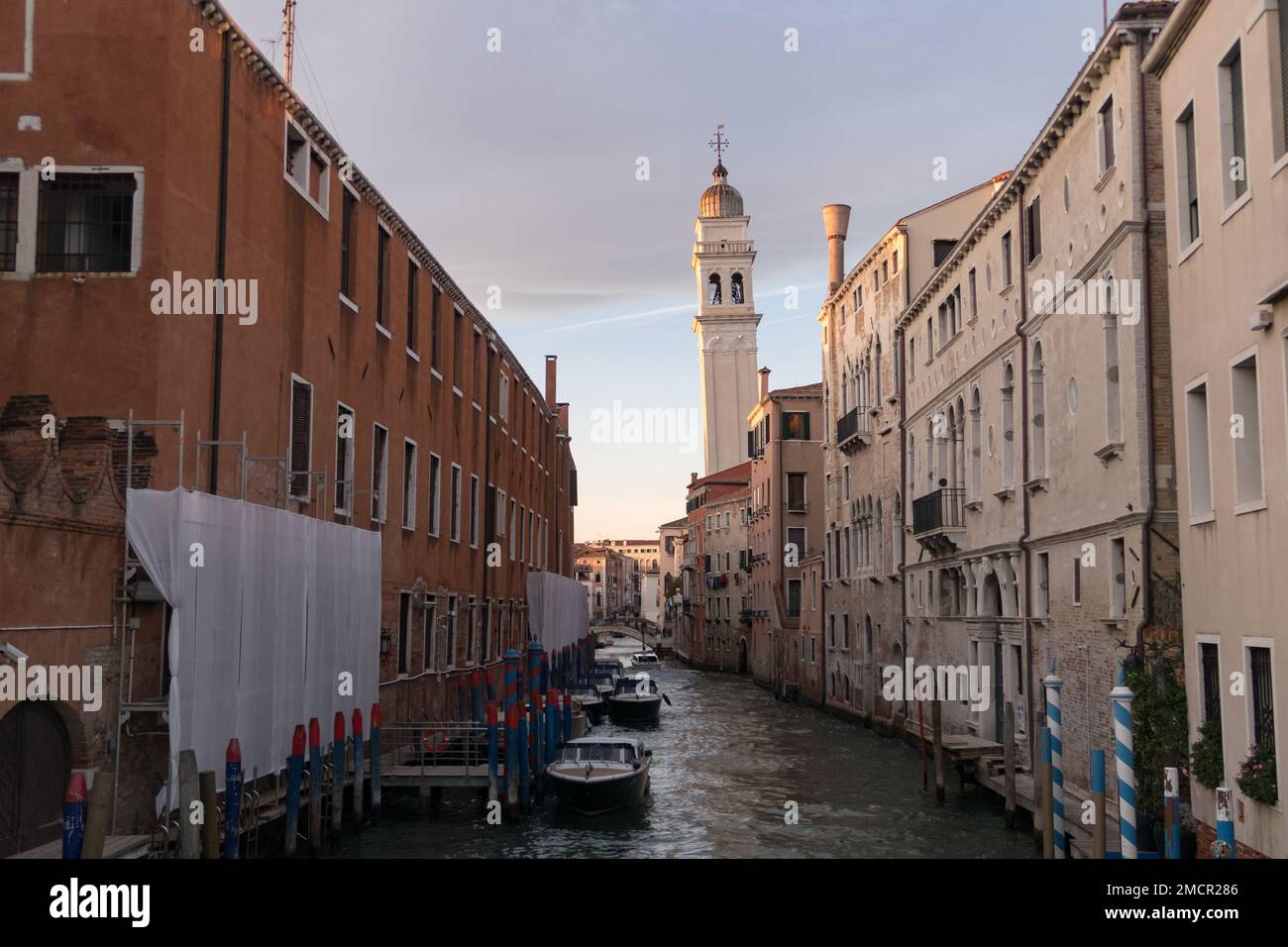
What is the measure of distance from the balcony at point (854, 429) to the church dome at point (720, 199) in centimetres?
4947

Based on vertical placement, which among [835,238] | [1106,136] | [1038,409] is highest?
[835,238]

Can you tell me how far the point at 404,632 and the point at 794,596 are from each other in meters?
31.9

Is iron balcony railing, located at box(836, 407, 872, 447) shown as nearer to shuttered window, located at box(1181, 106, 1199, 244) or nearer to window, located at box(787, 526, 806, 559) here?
window, located at box(787, 526, 806, 559)

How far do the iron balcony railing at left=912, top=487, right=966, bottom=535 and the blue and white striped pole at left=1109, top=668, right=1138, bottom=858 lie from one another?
42.6 ft

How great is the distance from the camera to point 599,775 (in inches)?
780

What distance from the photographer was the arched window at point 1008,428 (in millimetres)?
20719

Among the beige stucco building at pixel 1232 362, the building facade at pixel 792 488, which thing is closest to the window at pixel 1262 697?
the beige stucco building at pixel 1232 362

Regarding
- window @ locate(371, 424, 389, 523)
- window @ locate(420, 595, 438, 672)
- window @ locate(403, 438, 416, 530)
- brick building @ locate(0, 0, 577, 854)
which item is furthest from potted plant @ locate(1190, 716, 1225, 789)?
window @ locate(420, 595, 438, 672)

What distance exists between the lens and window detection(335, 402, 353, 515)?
57.6 ft

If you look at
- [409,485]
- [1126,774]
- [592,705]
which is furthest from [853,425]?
[1126,774]

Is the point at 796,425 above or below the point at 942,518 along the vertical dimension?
above

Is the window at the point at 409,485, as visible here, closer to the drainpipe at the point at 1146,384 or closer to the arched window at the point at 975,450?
the arched window at the point at 975,450

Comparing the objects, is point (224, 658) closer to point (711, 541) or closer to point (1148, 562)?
point (1148, 562)

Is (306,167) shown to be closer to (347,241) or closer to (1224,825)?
(347,241)
